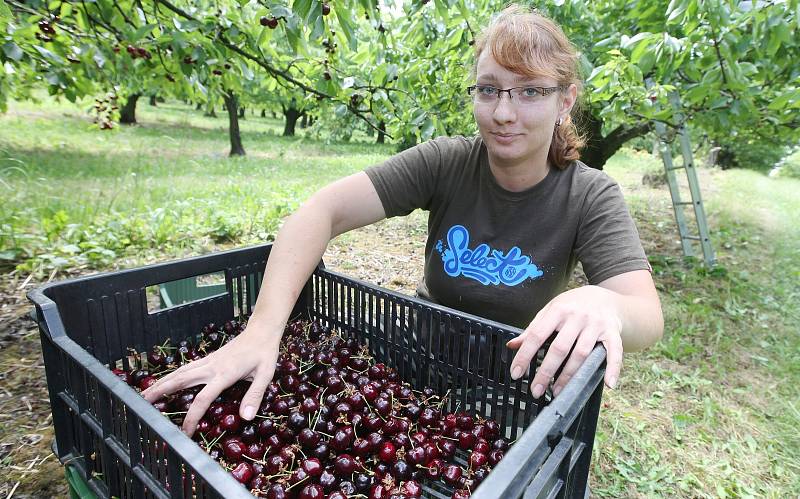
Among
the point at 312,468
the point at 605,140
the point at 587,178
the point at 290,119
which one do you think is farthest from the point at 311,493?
the point at 290,119

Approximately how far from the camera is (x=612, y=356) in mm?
974

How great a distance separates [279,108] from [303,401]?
2371 centimetres

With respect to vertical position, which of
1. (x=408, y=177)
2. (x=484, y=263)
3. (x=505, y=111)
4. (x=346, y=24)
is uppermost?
(x=346, y=24)

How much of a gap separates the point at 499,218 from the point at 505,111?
41cm

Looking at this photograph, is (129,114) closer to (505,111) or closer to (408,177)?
(408,177)

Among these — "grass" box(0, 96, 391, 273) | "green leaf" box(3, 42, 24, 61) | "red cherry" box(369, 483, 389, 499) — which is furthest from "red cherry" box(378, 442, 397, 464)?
"grass" box(0, 96, 391, 273)

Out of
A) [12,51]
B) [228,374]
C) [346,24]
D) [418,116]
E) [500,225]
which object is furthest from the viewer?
[418,116]

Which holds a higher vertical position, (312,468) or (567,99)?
(567,99)

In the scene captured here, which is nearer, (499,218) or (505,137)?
(505,137)

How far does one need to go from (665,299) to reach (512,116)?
12.1 ft

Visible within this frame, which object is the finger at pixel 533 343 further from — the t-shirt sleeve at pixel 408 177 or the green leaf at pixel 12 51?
the green leaf at pixel 12 51

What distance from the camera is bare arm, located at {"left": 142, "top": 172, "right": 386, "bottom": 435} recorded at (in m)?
1.15

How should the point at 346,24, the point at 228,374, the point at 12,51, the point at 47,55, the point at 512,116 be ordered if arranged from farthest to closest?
the point at 47,55 → the point at 12,51 → the point at 346,24 → the point at 512,116 → the point at 228,374

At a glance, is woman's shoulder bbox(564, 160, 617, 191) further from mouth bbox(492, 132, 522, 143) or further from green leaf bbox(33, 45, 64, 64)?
green leaf bbox(33, 45, 64, 64)
